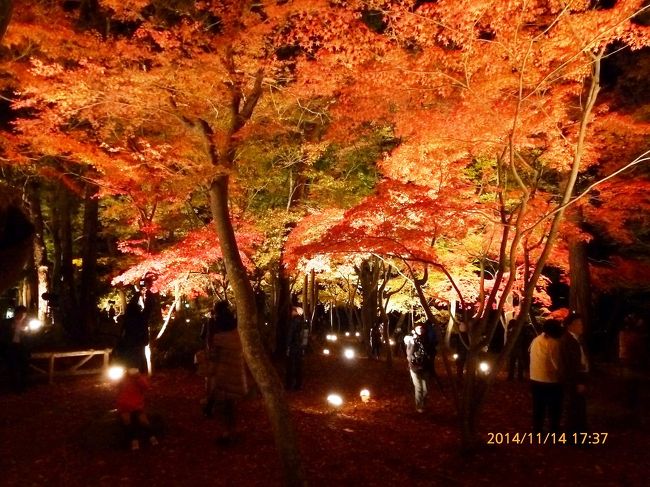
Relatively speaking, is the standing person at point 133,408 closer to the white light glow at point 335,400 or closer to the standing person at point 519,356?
the white light glow at point 335,400

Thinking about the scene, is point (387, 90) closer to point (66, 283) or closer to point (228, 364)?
point (228, 364)

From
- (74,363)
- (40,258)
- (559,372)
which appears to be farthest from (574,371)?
(40,258)

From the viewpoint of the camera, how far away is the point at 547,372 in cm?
710

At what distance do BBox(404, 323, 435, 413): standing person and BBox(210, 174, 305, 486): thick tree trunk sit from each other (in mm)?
4009

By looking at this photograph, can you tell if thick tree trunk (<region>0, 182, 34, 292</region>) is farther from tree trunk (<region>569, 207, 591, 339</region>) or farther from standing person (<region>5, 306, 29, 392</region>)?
tree trunk (<region>569, 207, 591, 339</region>)

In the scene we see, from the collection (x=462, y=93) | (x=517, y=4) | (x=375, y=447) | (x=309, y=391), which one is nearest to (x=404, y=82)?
(x=462, y=93)

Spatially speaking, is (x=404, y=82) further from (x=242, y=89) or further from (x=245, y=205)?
(x=245, y=205)

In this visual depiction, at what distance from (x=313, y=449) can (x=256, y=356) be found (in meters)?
2.21

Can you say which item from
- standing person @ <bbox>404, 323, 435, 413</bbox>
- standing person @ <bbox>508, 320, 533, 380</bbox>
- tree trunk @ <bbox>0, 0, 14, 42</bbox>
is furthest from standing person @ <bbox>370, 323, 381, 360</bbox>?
tree trunk @ <bbox>0, 0, 14, 42</bbox>

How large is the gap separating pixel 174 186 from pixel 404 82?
5.34m

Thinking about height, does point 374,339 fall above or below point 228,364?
below

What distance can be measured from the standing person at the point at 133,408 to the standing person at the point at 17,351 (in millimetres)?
4587

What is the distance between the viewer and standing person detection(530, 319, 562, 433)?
7094 mm

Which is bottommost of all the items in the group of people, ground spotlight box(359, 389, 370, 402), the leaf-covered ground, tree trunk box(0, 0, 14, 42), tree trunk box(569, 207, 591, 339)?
ground spotlight box(359, 389, 370, 402)
